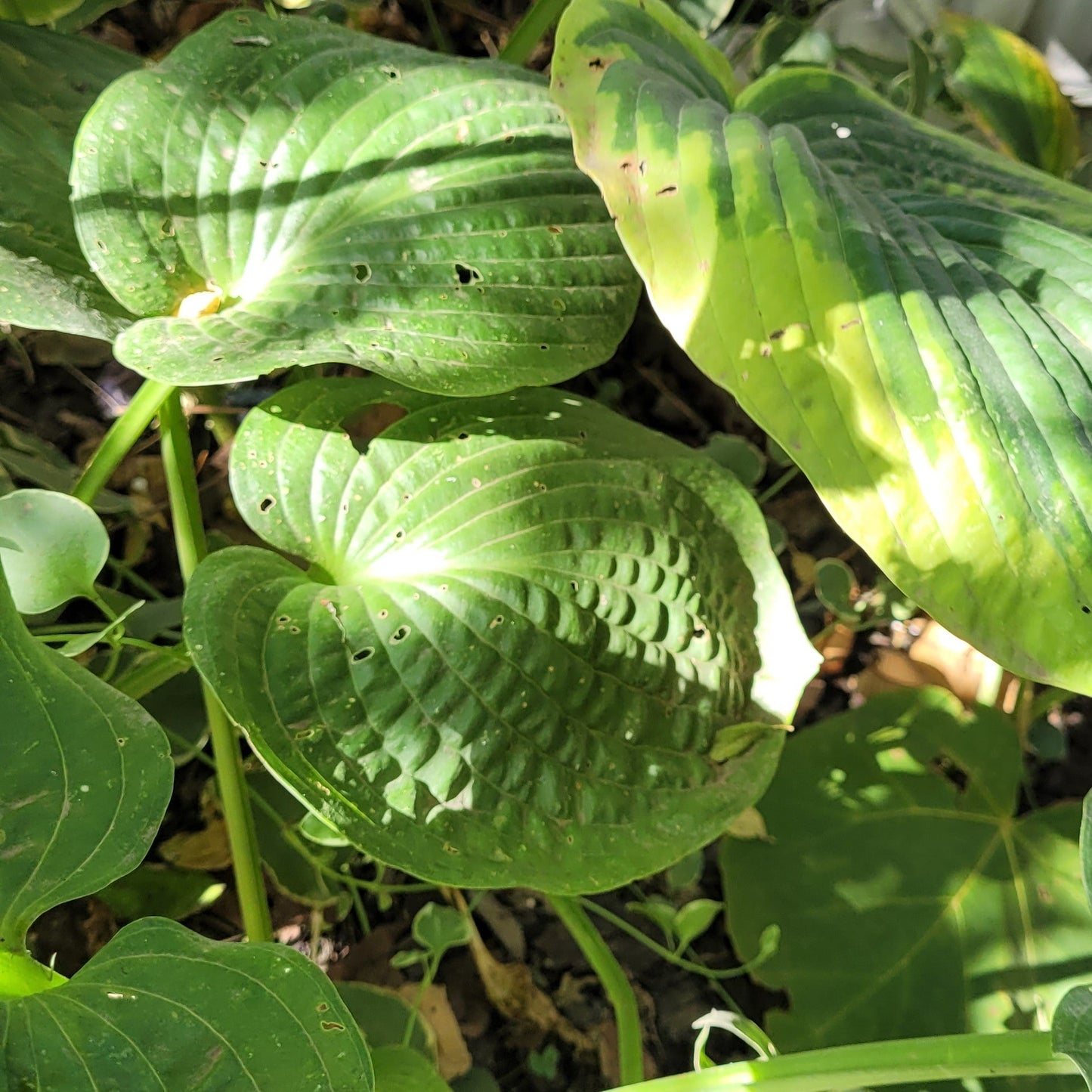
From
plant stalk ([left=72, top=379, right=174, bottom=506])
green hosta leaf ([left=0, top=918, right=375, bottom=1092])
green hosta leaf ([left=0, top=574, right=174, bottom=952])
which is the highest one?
plant stalk ([left=72, top=379, right=174, bottom=506])

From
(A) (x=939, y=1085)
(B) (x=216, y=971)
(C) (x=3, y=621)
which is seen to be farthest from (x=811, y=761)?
(C) (x=3, y=621)

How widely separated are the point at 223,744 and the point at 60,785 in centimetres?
28

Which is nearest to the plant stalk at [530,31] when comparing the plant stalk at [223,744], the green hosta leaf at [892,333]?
the green hosta leaf at [892,333]

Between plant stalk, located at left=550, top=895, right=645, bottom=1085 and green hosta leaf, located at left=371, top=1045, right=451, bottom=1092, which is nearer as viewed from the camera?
green hosta leaf, located at left=371, top=1045, right=451, bottom=1092

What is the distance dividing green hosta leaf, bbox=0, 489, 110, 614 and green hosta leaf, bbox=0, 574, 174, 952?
79mm

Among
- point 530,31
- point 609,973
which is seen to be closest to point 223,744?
point 609,973

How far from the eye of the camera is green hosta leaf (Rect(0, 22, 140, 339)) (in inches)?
23.1

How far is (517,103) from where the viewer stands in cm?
69

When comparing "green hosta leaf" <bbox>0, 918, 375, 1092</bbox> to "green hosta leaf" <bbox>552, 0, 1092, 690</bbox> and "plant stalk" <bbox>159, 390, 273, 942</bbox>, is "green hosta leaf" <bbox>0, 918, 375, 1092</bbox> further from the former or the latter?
"green hosta leaf" <bbox>552, 0, 1092, 690</bbox>

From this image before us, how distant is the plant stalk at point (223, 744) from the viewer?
0.69 metres

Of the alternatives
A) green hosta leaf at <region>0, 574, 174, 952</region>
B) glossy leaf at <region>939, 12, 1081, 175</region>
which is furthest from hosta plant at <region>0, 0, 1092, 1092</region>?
glossy leaf at <region>939, 12, 1081, 175</region>

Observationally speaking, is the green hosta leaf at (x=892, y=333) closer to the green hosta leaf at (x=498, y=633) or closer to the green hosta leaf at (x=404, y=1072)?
the green hosta leaf at (x=498, y=633)

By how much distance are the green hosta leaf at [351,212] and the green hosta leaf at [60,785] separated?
25 centimetres

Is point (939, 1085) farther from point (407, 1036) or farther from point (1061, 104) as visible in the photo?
point (1061, 104)
